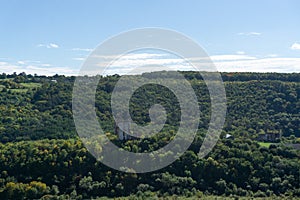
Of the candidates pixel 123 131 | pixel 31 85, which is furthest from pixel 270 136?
pixel 31 85

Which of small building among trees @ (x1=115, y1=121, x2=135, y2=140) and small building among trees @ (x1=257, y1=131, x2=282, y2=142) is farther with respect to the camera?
small building among trees @ (x1=257, y1=131, x2=282, y2=142)

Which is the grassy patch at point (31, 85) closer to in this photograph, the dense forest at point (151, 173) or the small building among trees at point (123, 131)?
the dense forest at point (151, 173)

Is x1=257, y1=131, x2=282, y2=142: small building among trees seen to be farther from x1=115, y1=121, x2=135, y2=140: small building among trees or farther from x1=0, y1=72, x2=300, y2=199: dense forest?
x1=115, y1=121, x2=135, y2=140: small building among trees

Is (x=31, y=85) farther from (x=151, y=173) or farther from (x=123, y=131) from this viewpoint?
(x=151, y=173)

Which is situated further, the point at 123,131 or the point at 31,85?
the point at 31,85

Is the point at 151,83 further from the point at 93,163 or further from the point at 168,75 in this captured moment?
the point at 93,163

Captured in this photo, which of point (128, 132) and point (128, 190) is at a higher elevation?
point (128, 132)

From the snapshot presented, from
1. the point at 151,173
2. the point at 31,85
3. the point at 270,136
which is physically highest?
the point at 31,85

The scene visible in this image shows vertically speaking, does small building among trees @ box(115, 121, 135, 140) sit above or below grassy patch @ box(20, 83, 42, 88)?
below

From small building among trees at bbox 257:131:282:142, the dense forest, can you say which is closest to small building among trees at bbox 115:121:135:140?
the dense forest

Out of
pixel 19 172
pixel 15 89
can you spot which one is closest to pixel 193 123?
pixel 19 172

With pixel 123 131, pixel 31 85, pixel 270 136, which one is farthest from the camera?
pixel 31 85
